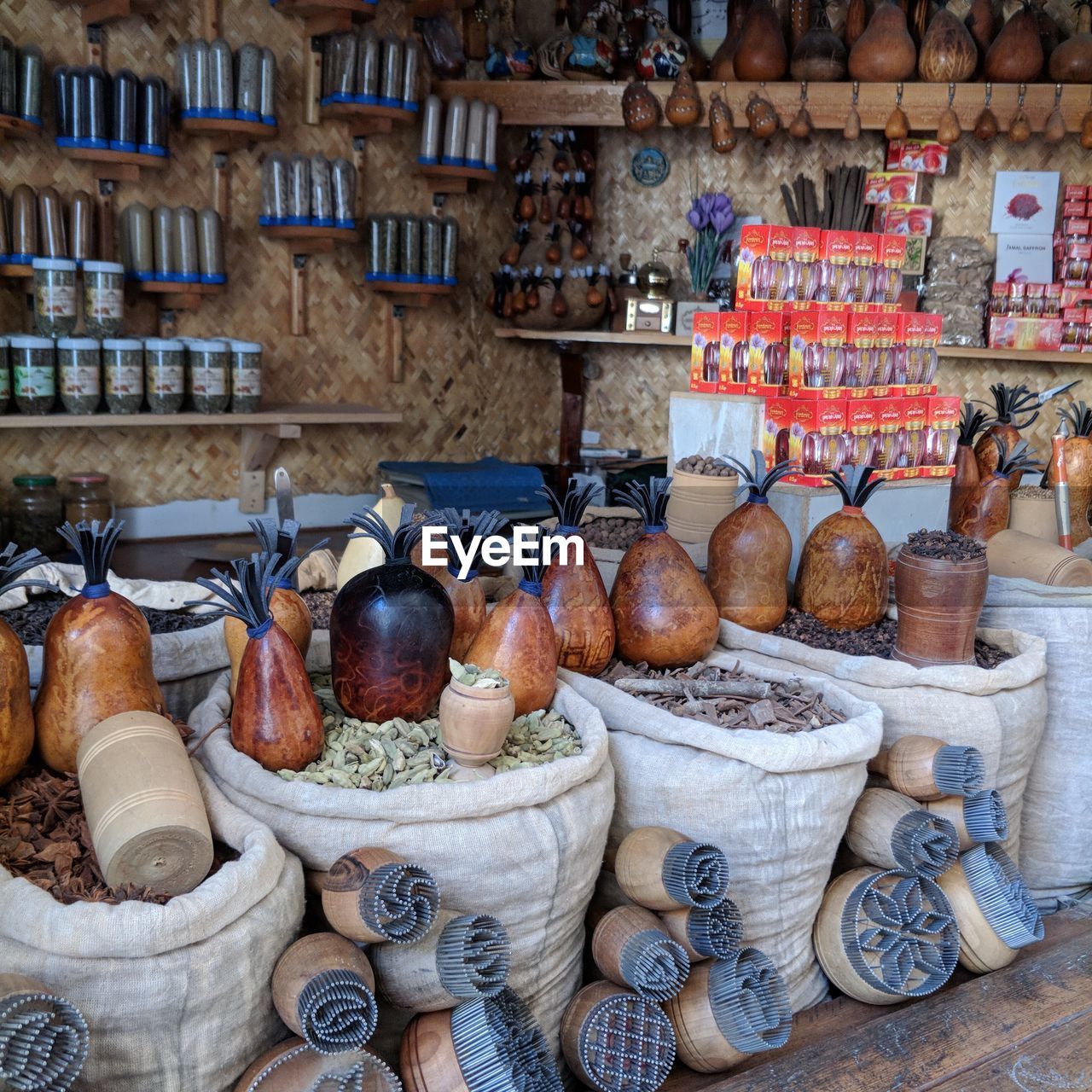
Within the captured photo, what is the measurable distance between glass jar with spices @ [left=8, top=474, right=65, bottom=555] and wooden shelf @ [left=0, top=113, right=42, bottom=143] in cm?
116

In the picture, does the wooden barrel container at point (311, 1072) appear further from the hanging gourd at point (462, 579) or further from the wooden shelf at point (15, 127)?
the wooden shelf at point (15, 127)

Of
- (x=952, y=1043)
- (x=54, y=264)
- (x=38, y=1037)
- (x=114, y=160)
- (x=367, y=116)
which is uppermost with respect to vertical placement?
(x=367, y=116)

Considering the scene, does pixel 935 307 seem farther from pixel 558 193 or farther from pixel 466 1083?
pixel 466 1083

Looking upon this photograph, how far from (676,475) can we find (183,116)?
2576 mm

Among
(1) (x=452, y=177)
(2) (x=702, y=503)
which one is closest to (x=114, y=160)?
(1) (x=452, y=177)

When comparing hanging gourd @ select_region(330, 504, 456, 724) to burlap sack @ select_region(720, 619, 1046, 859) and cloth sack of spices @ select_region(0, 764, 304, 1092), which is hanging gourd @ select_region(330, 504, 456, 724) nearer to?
cloth sack of spices @ select_region(0, 764, 304, 1092)

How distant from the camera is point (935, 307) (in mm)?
4879

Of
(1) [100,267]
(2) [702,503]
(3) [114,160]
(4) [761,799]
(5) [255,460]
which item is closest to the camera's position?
(4) [761,799]

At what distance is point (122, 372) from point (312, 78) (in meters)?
1.55

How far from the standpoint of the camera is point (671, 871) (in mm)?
1503

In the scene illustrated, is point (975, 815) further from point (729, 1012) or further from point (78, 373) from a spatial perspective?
point (78, 373)

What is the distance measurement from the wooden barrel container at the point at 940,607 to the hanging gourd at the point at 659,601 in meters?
0.36

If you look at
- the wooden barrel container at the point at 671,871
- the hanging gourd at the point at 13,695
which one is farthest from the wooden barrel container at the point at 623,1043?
the hanging gourd at the point at 13,695

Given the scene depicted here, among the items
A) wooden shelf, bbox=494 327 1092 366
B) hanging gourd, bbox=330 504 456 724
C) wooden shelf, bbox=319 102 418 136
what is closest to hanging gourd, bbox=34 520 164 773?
hanging gourd, bbox=330 504 456 724
